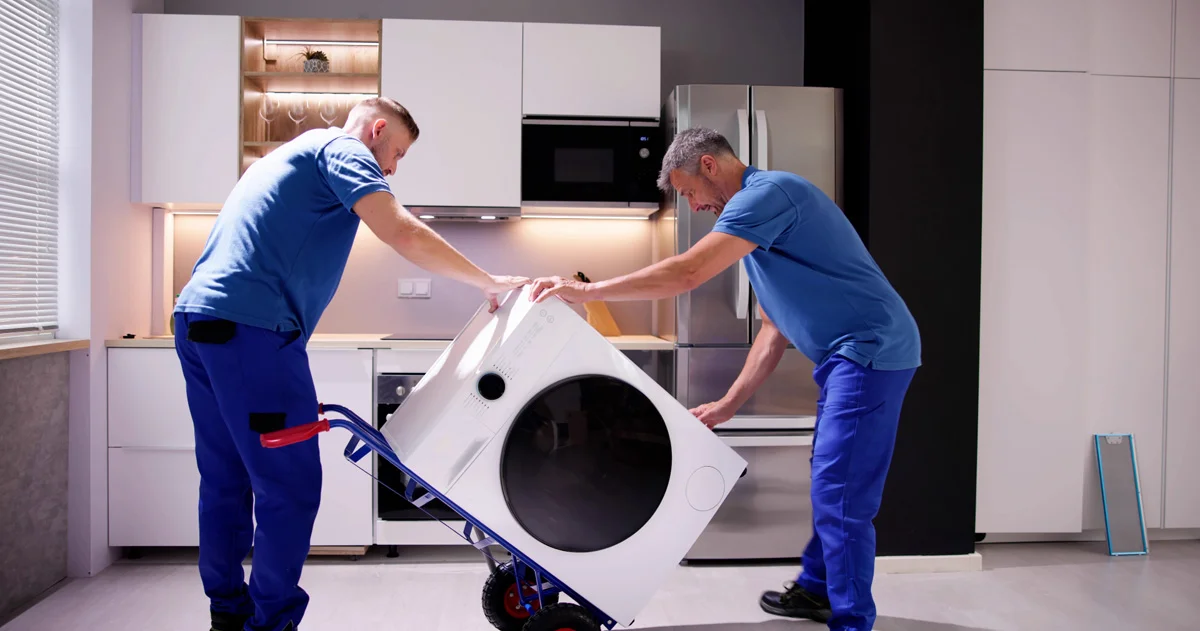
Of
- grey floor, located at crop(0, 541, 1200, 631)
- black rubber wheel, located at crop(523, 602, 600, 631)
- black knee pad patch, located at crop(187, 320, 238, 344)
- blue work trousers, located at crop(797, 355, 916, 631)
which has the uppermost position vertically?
black knee pad patch, located at crop(187, 320, 238, 344)

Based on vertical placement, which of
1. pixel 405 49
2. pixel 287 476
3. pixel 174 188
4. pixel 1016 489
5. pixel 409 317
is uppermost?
pixel 405 49

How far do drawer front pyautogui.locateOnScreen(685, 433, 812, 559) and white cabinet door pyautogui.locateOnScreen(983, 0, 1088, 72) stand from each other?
1.69 m

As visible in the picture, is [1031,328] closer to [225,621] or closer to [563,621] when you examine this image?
[563,621]

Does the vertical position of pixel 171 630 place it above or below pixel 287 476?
below

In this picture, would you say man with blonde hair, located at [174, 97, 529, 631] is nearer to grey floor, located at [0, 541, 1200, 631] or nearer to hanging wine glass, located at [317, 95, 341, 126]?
grey floor, located at [0, 541, 1200, 631]

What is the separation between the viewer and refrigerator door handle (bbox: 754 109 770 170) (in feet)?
9.16

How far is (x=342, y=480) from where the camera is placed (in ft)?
9.06

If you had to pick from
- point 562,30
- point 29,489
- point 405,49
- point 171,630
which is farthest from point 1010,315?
point 29,489

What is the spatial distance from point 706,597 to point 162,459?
79.4 inches

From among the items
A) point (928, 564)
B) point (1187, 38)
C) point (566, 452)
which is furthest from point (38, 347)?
point (1187, 38)

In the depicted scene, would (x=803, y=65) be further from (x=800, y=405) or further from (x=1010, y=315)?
(x=800, y=405)

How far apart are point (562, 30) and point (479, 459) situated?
81.0 inches

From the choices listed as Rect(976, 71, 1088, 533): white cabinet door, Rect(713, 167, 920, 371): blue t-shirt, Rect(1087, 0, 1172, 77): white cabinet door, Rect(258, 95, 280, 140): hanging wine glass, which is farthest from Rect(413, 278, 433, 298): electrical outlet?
Rect(1087, 0, 1172, 77): white cabinet door

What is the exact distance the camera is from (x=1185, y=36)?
3133mm
